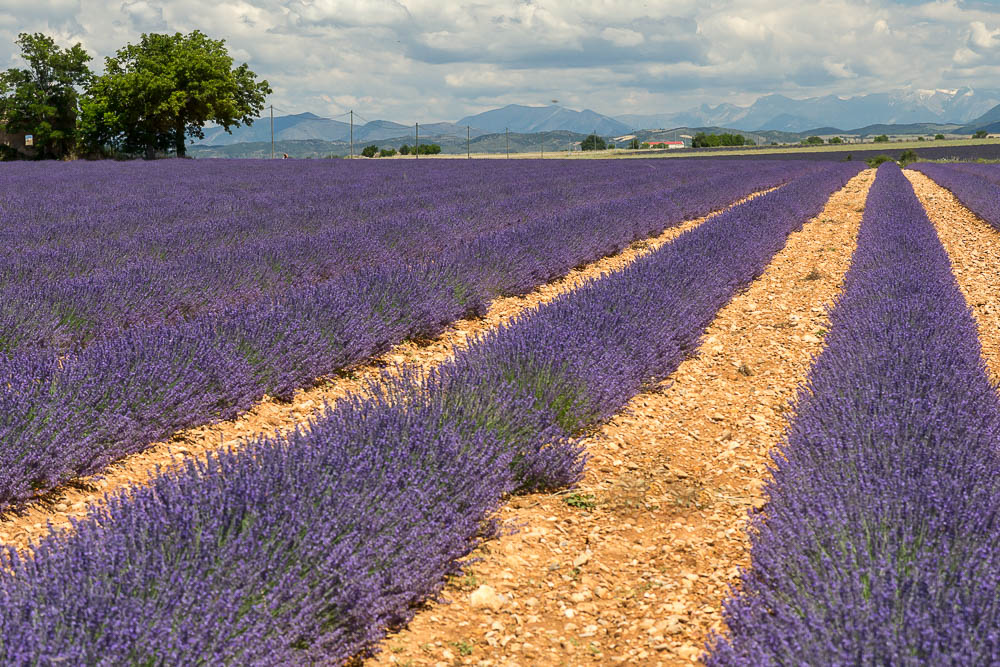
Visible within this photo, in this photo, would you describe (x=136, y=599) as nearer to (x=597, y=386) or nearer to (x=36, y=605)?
(x=36, y=605)

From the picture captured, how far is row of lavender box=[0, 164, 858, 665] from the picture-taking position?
1653mm

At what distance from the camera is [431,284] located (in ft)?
19.4

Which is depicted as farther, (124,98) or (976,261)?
(124,98)

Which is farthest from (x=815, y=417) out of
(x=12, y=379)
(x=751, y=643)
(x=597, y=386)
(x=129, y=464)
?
(x=12, y=379)

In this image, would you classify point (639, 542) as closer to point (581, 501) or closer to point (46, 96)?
point (581, 501)

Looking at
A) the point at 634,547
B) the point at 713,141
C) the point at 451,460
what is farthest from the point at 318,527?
the point at 713,141

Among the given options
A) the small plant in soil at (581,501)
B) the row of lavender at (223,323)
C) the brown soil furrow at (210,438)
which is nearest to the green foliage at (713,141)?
the row of lavender at (223,323)

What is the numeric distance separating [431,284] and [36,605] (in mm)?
4406

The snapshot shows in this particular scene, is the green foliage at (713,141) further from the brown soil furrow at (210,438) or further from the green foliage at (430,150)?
the brown soil furrow at (210,438)

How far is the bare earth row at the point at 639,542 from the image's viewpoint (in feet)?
→ 7.44

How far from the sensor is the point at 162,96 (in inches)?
1476

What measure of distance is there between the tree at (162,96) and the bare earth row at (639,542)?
3806cm

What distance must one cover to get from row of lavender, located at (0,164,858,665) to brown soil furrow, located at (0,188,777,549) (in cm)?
26

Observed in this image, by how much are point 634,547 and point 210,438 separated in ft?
6.78
